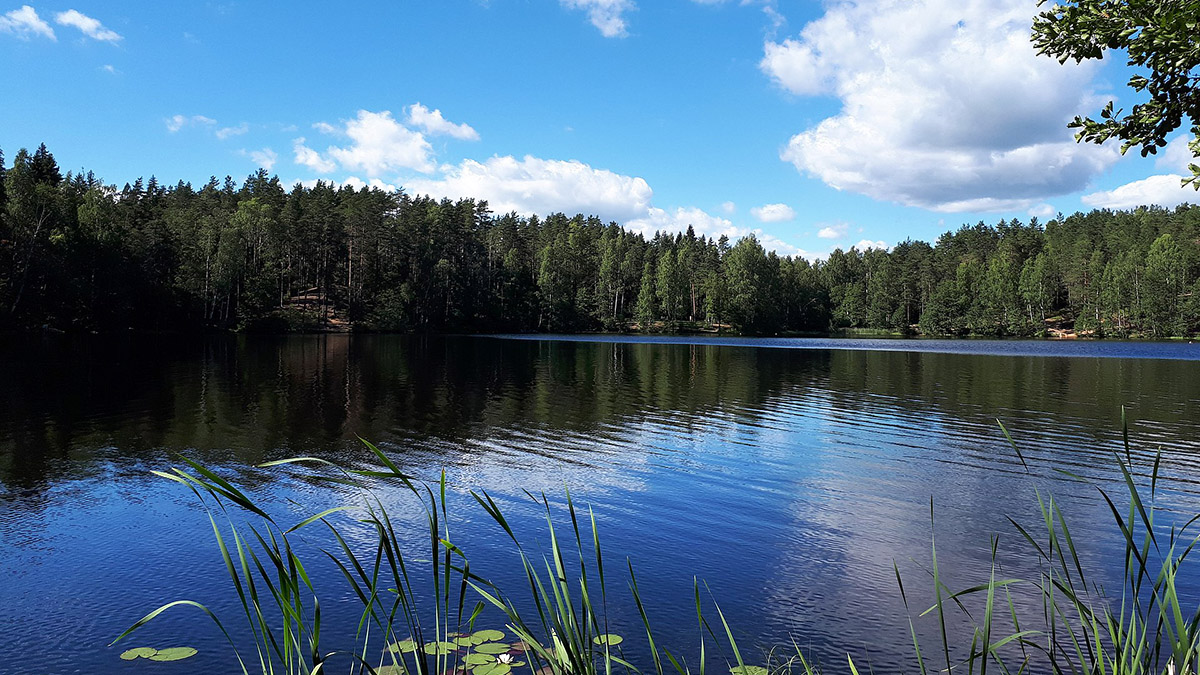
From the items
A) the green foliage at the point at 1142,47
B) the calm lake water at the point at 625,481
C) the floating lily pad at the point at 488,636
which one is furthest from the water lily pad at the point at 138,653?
the green foliage at the point at 1142,47

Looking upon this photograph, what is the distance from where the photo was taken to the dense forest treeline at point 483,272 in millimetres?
77438

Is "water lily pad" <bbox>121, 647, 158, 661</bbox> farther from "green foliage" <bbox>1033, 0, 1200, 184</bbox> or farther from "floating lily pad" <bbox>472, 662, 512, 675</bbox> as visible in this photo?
"green foliage" <bbox>1033, 0, 1200, 184</bbox>

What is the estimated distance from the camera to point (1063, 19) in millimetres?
8484

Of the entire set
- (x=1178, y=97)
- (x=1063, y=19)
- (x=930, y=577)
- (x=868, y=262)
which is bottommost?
(x=930, y=577)

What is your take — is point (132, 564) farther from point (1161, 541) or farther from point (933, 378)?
point (933, 378)

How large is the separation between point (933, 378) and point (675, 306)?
10585cm

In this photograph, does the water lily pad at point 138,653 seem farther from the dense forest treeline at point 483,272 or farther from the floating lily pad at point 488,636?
the dense forest treeline at point 483,272

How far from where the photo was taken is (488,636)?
25.9 feet

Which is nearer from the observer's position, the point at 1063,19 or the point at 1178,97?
the point at 1178,97

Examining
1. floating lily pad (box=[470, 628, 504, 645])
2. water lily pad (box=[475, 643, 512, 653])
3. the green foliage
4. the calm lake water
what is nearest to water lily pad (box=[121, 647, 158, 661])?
the calm lake water

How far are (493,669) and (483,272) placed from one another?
136 m

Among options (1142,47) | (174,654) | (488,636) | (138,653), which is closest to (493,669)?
(488,636)

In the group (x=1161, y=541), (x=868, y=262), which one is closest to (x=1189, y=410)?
(x=1161, y=541)

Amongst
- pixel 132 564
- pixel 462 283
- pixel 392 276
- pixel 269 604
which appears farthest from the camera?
pixel 462 283
